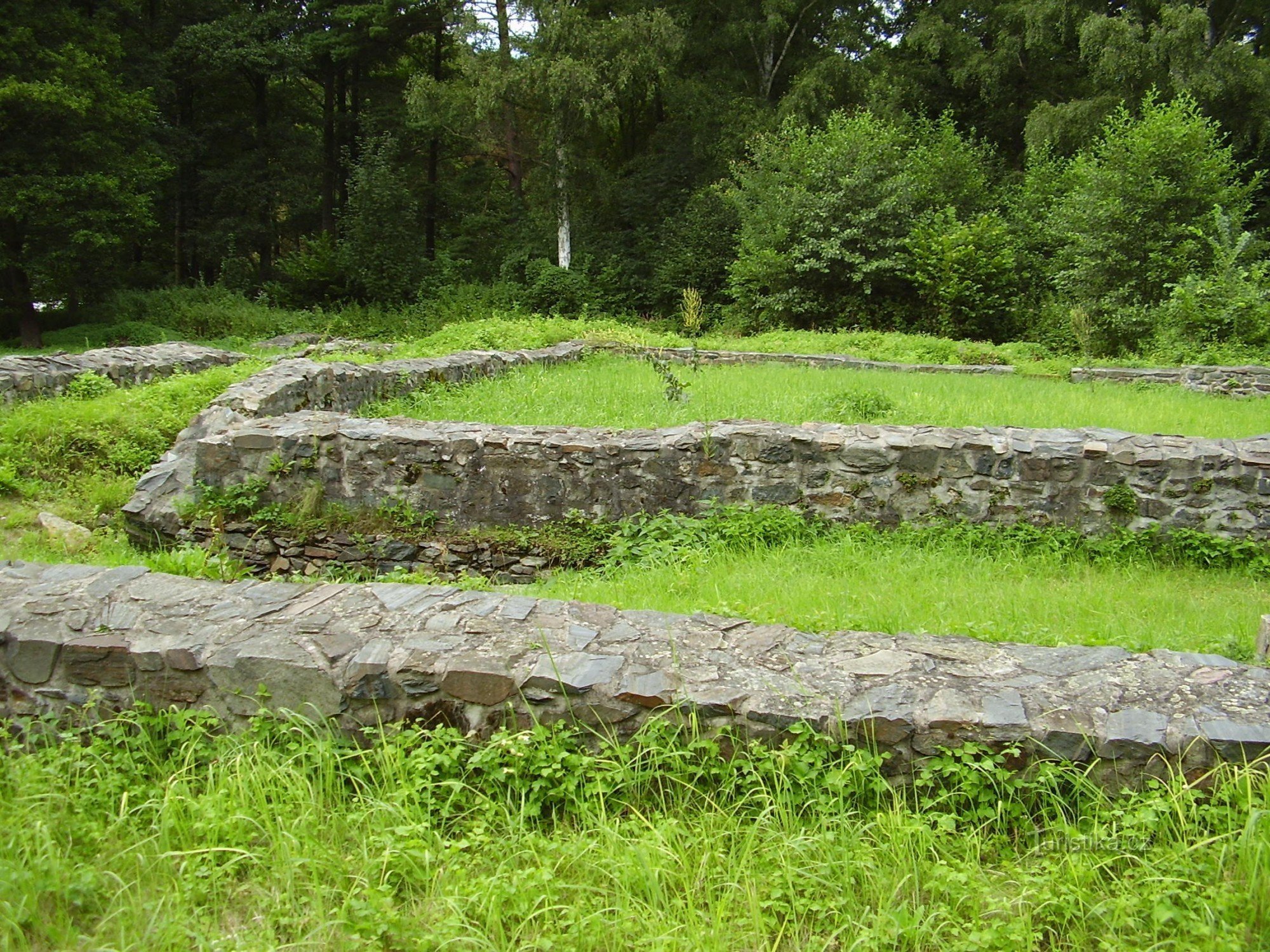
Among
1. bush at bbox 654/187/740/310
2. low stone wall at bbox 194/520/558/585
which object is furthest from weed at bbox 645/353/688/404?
bush at bbox 654/187/740/310

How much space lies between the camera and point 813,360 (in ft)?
48.1

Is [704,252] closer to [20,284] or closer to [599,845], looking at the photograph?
[20,284]

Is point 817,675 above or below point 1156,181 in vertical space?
below

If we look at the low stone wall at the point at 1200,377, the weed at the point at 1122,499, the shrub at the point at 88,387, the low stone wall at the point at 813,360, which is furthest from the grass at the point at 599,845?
the low stone wall at the point at 813,360

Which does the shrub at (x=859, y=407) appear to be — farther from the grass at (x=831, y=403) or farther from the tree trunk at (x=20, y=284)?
the tree trunk at (x=20, y=284)

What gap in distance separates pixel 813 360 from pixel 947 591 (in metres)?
10.3

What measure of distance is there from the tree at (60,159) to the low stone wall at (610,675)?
765 inches

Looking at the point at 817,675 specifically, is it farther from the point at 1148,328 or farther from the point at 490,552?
the point at 1148,328

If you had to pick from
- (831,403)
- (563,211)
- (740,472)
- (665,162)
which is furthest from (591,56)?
(740,472)

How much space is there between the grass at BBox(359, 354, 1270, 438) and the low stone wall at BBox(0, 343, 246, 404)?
4.19 meters

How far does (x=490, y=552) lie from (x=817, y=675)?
12.3 feet

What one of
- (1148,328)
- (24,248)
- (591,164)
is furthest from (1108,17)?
(24,248)

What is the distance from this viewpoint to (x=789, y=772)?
2879 mm

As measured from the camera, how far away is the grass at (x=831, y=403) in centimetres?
847
